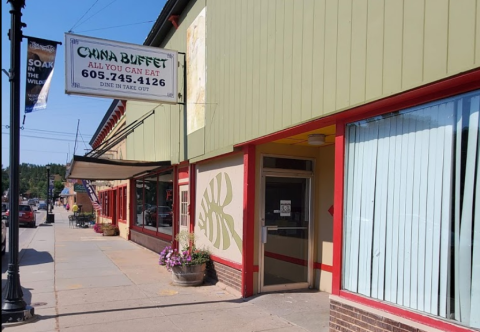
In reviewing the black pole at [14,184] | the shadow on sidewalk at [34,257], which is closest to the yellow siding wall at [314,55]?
the black pole at [14,184]

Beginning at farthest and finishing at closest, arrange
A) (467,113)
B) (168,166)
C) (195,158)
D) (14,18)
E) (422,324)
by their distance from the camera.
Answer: (168,166), (195,158), (14,18), (422,324), (467,113)

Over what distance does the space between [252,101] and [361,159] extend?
Answer: 2.69m

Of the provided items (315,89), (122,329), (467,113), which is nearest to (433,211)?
(467,113)

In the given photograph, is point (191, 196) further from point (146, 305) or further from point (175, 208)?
point (146, 305)

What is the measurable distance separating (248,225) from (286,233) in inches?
32.9

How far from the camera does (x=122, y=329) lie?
18.6ft

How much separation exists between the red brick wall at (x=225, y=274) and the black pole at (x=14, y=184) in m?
3.29

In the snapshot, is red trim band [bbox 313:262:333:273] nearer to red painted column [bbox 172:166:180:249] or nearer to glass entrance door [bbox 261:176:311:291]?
glass entrance door [bbox 261:176:311:291]

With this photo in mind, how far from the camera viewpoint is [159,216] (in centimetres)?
1341

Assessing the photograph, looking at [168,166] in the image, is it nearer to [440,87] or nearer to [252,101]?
[252,101]

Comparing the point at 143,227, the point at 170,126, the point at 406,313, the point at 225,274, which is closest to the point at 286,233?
the point at 225,274

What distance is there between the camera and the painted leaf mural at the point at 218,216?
7965 millimetres

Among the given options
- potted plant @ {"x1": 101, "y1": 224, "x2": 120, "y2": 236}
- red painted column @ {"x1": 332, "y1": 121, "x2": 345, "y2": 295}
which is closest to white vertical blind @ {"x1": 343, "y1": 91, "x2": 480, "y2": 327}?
red painted column @ {"x1": 332, "y1": 121, "x2": 345, "y2": 295}

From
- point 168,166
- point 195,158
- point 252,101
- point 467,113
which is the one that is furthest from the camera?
point 168,166
